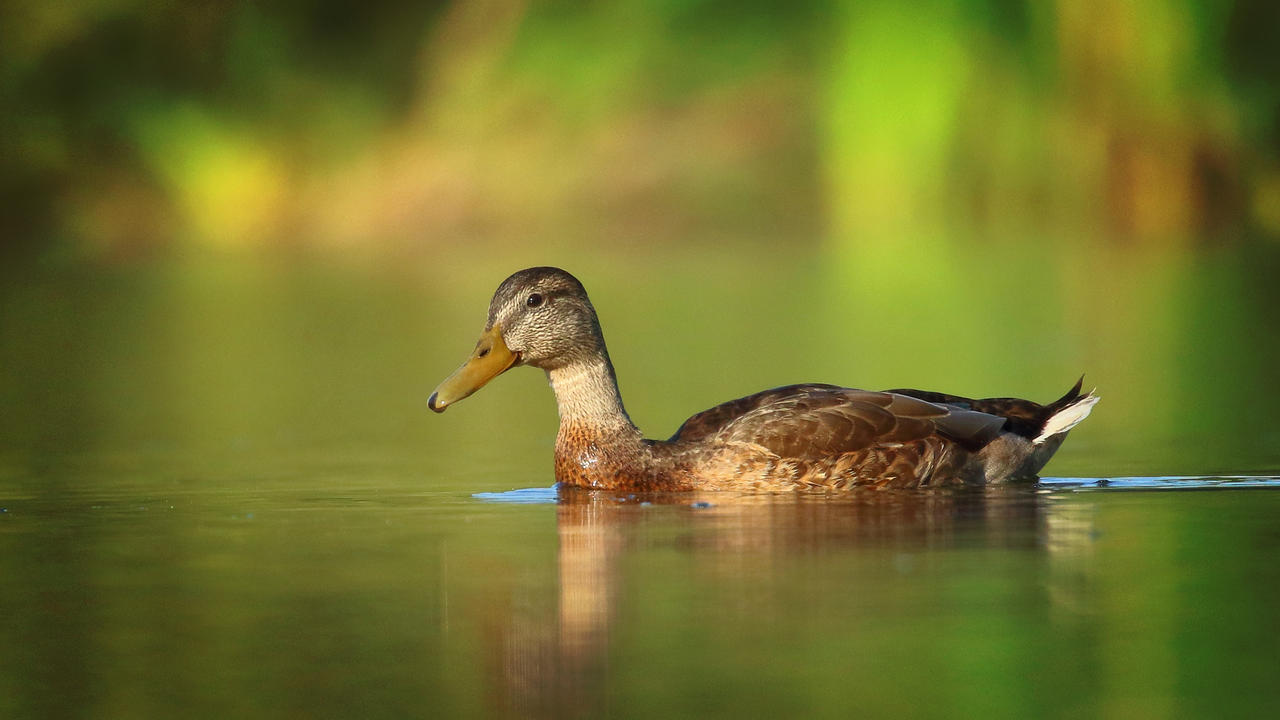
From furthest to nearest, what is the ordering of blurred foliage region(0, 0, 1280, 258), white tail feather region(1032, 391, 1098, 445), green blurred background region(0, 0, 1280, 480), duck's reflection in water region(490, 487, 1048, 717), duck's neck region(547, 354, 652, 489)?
blurred foliage region(0, 0, 1280, 258)
green blurred background region(0, 0, 1280, 480)
white tail feather region(1032, 391, 1098, 445)
duck's neck region(547, 354, 652, 489)
duck's reflection in water region(490, 487, 1048, 717)

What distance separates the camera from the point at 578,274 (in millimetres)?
28500

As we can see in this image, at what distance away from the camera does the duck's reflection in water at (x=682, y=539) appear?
5.53 metres

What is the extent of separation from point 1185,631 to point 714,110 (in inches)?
1245

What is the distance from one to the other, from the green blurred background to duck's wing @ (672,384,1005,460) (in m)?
5.72

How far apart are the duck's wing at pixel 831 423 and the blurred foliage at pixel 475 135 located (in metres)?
23.4

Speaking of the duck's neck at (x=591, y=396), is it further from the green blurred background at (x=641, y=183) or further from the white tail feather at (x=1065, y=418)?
the green blurred background at (x=641, y=183)

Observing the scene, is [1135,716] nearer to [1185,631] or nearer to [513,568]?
[1185,631]

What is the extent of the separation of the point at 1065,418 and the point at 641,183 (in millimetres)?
28094

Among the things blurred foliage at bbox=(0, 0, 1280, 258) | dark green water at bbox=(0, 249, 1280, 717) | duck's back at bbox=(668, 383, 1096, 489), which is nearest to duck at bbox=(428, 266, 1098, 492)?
duck's back at bbox=(668, 383, 1096, 489)

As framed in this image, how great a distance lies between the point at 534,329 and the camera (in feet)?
33.2

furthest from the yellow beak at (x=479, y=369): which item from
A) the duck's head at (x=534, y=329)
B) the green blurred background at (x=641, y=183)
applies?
the green blurred background at (x=641, y=183)

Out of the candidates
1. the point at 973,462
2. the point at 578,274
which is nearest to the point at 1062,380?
the point at 973,462

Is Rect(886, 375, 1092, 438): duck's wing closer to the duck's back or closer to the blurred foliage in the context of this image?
the duck's back

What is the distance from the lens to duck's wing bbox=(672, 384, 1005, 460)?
9.54 meters
